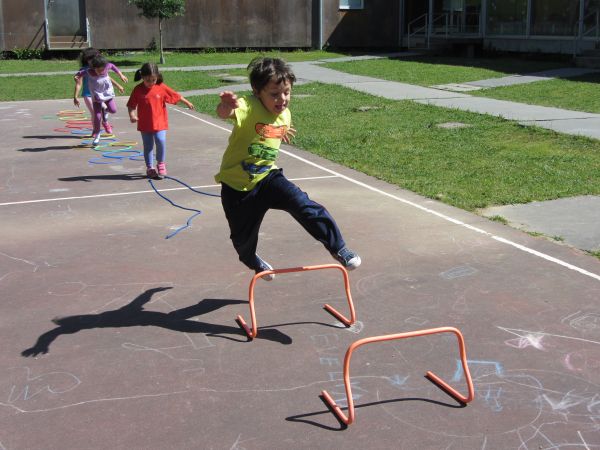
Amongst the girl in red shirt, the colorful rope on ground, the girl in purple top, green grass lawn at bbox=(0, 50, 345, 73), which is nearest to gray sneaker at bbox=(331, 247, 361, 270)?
the girl in red shirt

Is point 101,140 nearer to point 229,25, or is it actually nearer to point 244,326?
point 244,326

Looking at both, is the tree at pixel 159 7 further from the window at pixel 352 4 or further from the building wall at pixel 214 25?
the window at pixel 352 4

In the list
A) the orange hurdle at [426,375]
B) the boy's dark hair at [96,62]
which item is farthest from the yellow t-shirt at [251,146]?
the boy's dark hair at [96,62]

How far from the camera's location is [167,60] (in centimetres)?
3102

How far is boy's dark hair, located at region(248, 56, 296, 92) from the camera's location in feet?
15.6

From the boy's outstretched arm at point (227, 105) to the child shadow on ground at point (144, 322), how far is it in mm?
1432

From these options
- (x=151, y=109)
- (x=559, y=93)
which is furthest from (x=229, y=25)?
(x=151, y=109)

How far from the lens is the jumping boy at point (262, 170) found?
479 centimetres

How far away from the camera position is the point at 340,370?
4.30 m

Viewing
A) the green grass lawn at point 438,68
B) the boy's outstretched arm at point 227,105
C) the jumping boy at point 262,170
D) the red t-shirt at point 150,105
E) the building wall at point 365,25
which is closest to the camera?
the boy's outstretched arm at point 227,105

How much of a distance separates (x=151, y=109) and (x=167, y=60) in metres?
22.5

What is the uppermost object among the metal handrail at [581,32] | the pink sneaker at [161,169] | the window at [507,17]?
the window at [507,17]

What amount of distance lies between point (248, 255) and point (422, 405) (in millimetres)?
1839

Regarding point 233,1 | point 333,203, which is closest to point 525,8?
point 233,1
